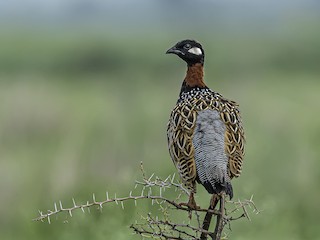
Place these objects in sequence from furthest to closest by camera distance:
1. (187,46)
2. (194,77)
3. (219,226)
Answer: (194,77) < (187,46) < (219,226)

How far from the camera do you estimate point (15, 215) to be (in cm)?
1170

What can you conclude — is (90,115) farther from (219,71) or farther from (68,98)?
(219,71)

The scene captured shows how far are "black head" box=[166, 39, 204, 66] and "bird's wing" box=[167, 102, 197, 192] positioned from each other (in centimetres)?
50

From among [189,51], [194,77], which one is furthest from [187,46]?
[194,77]

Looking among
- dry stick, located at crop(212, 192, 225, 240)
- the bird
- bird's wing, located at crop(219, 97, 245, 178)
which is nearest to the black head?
the bird

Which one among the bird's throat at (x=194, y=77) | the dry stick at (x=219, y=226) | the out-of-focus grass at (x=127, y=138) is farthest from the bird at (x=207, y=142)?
the out-of-focus grass at (x=127, y=138)

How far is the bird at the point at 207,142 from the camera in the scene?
218 inches

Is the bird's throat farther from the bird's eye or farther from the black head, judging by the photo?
the bird's eye

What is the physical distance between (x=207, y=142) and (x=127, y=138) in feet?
30.1

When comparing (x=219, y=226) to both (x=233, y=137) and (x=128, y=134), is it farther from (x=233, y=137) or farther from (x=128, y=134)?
(x=128, y=134)

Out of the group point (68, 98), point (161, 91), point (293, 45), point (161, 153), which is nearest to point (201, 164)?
point (161, 153)

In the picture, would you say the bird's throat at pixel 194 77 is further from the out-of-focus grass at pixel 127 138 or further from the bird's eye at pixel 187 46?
the out-of-focus grass at pixel 127 138

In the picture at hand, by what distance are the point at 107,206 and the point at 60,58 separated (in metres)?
Result: 27.9

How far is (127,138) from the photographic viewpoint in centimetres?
1487
